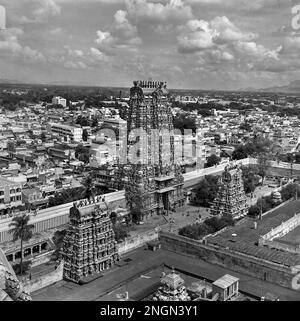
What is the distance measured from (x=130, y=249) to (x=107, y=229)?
4674mm

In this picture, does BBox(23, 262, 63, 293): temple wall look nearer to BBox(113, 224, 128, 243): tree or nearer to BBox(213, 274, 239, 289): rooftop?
BBox(113, 224, 128, 243): tree

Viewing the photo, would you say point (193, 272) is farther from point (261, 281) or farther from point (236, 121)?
point (236, 121)

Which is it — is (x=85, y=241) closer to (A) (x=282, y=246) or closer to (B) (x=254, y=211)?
(A) (x=282, y=246)

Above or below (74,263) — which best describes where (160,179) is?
above

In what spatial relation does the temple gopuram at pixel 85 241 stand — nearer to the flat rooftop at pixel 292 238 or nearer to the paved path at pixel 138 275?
the paved path at pixel 138 275

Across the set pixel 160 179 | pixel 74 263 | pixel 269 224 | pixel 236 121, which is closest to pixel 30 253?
pixel 74 263

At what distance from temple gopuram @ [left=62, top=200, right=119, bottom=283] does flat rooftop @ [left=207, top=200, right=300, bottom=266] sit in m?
9.55

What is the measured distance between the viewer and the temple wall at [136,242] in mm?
37750

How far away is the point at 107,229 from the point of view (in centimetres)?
3472

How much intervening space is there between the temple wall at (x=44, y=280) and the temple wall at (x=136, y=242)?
6.15m

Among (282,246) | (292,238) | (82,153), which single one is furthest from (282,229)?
(82,153)

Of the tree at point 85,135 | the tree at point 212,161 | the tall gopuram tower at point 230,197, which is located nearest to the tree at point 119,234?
the tall gopuram tower at point 230,197

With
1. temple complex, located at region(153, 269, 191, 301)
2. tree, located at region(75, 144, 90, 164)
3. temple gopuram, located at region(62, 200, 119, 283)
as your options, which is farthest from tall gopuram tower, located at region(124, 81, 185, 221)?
tree, located at region(75, 144, 90, 164)
